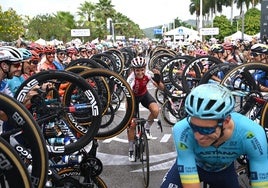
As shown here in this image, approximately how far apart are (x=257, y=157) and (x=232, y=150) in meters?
0.24

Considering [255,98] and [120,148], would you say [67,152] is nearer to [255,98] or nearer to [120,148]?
[255,98]

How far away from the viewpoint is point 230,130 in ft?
8.66

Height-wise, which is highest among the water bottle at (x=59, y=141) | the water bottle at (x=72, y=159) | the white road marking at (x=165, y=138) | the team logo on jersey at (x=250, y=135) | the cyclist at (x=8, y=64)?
the cyclist at (x=8, y=64)

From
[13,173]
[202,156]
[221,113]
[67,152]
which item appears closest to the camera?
[13,173]

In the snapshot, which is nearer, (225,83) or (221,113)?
(221,113)

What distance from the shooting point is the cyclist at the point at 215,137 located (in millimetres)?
2400

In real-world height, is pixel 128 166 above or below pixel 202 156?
below

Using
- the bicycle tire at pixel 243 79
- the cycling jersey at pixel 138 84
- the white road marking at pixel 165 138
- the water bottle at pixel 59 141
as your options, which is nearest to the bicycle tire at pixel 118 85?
the water bottle at pixel 59 141

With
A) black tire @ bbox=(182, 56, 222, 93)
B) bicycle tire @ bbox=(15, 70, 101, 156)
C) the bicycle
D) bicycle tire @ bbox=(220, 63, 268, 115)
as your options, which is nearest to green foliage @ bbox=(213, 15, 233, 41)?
black tire @ bbox=(182, 56, 222, 93)

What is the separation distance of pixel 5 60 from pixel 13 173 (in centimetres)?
219

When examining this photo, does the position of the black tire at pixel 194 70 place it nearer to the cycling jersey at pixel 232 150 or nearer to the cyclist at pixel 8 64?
the cyclist at pixel 8 64

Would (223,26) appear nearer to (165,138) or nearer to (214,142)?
(165,138)

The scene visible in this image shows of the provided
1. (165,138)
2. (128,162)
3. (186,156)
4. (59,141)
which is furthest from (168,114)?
(186,156)

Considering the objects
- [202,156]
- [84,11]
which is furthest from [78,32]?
[202,156]
